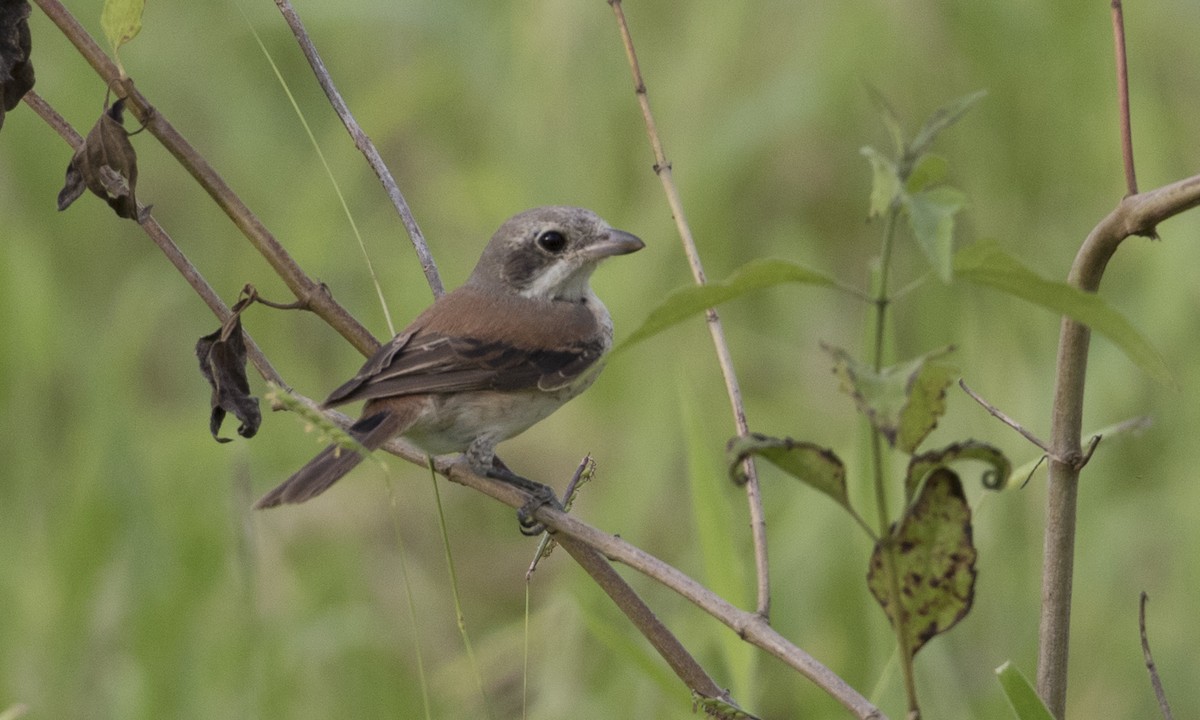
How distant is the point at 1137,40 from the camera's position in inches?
244

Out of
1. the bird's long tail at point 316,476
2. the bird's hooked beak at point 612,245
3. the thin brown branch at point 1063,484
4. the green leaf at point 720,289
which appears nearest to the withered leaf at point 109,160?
the bird's long tail at point 316,476

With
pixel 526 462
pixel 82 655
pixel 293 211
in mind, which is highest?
pixel 293 211

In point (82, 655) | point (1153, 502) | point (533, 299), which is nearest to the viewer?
point (533, 299)

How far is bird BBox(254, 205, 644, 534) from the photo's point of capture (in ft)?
10.6

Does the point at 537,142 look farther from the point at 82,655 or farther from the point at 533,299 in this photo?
the point at 82,655

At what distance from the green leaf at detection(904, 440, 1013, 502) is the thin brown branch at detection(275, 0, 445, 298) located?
126 cm

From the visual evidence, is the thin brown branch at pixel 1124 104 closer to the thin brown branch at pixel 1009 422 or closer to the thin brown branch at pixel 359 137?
the thin brown branch at pixel 1009 422

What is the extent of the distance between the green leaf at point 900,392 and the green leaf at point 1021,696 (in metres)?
0.45

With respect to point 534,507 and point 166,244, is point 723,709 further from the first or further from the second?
point 166,244

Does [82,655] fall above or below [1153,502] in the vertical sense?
below

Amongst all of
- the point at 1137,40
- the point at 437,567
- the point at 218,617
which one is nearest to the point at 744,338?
the point at 437,567

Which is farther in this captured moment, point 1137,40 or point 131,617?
point 1137,40

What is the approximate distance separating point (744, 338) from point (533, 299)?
7.67 ft

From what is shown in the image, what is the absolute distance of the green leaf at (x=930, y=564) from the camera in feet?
5.02
